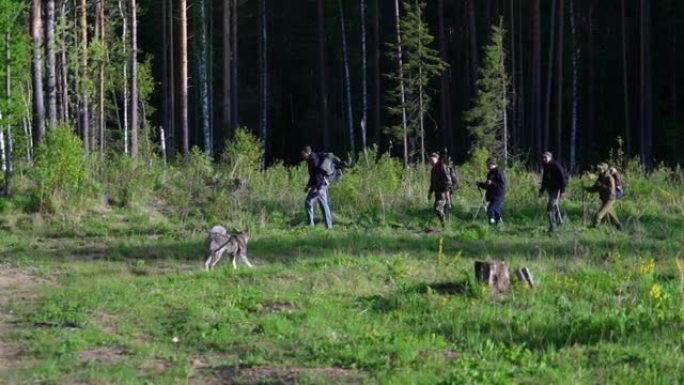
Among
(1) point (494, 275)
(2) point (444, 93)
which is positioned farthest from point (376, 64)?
(1) point (494, 275)

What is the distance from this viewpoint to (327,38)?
2147 inches

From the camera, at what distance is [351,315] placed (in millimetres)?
10898

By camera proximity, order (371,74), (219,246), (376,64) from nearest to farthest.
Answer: (219,246) → (376,64) → (371,74)

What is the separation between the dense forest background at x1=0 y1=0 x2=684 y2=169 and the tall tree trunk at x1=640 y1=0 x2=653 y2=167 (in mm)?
68

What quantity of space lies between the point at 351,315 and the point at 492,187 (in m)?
11.0

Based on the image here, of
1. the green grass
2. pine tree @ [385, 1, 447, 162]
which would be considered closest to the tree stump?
the green grass

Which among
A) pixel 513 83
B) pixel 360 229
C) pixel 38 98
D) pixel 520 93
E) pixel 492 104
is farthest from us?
pixel 520 93

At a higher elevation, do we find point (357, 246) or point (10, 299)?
point (357, 246)

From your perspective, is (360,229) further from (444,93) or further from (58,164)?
(444,93)

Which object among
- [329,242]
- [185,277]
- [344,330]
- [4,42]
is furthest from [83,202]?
[344,330]

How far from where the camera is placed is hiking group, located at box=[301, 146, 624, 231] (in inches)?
805

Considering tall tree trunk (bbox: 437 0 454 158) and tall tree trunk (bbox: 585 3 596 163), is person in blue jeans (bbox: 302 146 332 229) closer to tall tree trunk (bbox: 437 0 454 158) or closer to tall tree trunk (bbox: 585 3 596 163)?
tall tree trunk (bbox: 437 0 454 158)

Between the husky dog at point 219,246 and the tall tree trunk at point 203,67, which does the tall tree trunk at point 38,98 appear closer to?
the husky dog at point 219,246

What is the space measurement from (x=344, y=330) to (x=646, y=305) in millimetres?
3522
